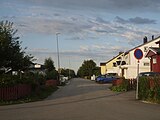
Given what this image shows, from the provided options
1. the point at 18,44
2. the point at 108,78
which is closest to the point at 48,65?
the point at 108,78

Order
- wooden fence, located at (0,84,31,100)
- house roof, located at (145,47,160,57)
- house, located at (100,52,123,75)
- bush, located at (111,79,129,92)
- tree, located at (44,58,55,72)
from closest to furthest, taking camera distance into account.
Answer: wooden fence, located at (0,84,31,100) → bush, located at (111,79,129,92) → house roof, located at (145,47,160,57) → tree, located at (44,58,55,72) → house, located at (100,52,123,75)

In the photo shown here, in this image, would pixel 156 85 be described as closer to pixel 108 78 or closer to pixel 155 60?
pixel 155 60

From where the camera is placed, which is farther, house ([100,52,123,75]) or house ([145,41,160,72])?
house ([100,52,123,75])

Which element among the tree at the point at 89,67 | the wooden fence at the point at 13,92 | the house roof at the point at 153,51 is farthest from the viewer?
the tree at the point at 89,67

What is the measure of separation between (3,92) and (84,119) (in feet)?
39.3

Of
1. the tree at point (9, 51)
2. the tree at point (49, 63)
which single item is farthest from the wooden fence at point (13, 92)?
the tree at point (49, 63)

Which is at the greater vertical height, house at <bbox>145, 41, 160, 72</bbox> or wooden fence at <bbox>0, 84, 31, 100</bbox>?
house at <bbox>145, 41, 160, 72</bbox>

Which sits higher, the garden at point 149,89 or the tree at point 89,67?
the tree at point 89,67

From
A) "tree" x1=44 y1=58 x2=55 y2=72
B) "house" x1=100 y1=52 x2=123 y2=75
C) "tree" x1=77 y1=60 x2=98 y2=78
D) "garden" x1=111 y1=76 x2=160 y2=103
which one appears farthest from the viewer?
"tree" x1=77 y1=60 x2=98 y2=78

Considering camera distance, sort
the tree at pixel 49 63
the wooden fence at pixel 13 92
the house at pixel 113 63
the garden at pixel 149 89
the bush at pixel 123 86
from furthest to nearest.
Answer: the house at pixel 113 63 < the tree at pixel 49 63 < the bush at pixel 123 86 < the wooden fence at pixel 13 92 < the garden at pixel 149 89

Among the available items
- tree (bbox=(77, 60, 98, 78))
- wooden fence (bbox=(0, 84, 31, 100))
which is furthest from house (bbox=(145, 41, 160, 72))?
tree (bbox=(77, 60, 98, 78))

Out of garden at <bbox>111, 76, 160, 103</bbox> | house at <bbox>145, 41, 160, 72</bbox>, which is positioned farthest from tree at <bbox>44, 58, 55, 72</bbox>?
garden at <bbox>111, 76, 160, 103</bbox>

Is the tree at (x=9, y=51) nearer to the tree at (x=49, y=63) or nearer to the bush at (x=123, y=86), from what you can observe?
the bush at (x=123, y=86)

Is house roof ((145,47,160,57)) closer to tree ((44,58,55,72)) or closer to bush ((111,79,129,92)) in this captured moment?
bush ((111,79,129,92))
